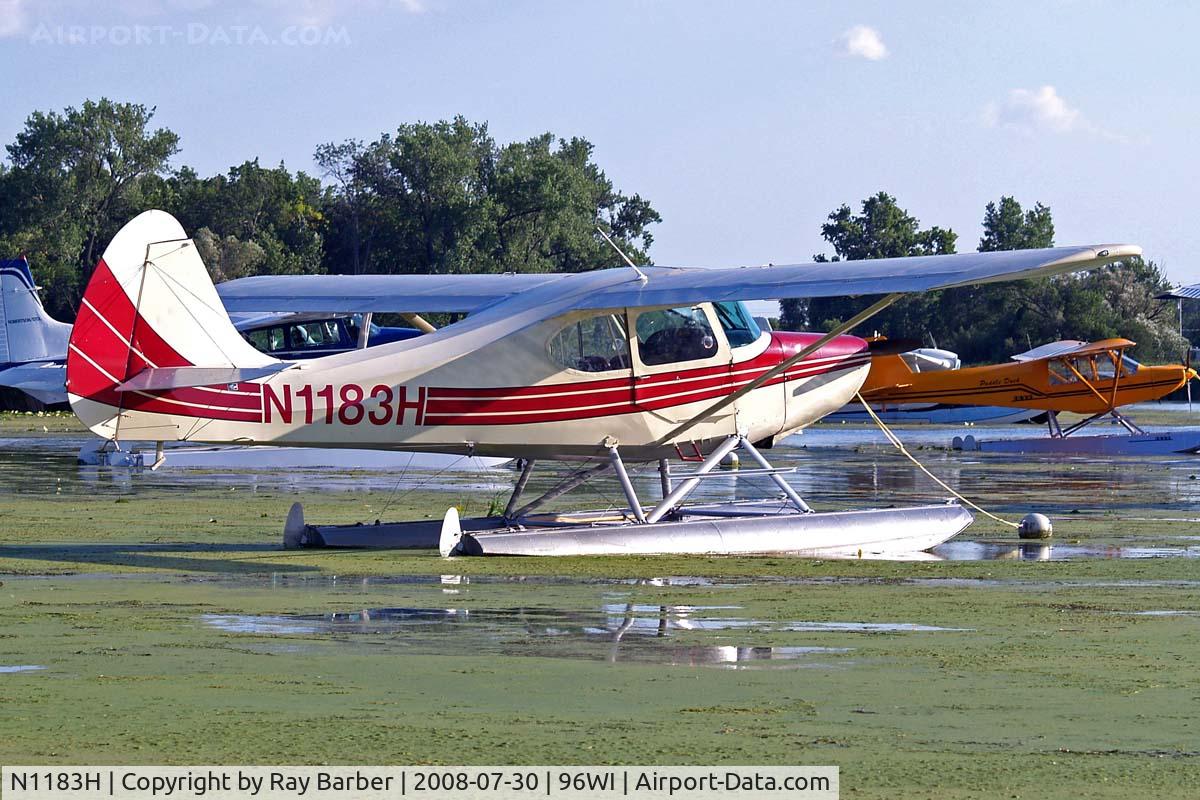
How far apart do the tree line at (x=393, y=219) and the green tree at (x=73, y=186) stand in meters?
0.07

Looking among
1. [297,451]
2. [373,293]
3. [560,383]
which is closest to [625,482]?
[560,383]

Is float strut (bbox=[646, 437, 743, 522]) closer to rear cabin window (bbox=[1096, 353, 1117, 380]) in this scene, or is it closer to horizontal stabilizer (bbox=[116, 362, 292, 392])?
horizontal stabilizer (bbox=[116, 362, 292, 392])

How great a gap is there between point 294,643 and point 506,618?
1419 mm

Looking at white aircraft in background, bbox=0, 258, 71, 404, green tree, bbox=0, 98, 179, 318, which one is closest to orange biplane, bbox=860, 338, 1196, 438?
white aircraft in background, bbox=0, 258, 71, 404

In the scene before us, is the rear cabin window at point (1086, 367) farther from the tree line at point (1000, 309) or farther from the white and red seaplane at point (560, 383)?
the tree line at point (1000, 309)

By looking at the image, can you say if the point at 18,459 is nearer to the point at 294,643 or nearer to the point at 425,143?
the point at 294,643

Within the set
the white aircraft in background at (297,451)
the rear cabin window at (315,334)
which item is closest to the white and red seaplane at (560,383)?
the white aircraft in background at (297,451)

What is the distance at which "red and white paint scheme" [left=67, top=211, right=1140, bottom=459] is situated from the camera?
37.0 feet

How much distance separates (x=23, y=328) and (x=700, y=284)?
26.0 metres

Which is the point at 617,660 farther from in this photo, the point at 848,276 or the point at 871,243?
the point at 871,243

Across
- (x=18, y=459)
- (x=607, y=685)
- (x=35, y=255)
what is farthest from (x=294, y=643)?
(x=35, y=255)

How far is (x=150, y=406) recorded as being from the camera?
11.3 metres

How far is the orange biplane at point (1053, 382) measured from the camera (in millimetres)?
34906

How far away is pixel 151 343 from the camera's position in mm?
11367
